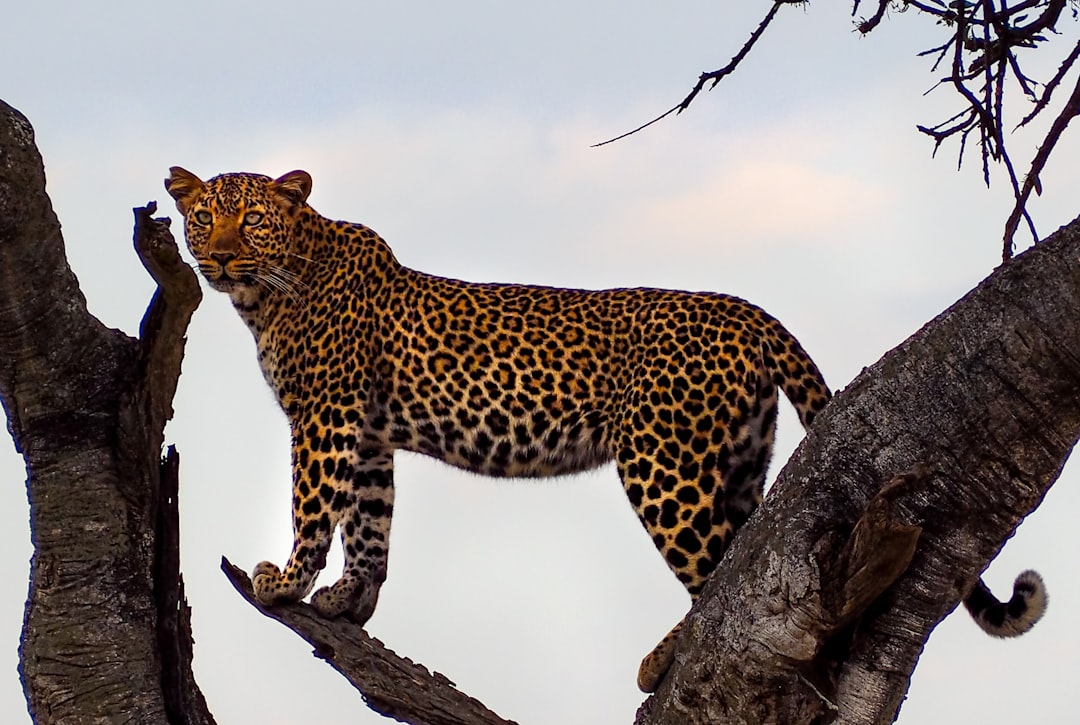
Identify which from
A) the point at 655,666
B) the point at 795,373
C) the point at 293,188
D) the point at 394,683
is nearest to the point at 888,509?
the point at 655,666

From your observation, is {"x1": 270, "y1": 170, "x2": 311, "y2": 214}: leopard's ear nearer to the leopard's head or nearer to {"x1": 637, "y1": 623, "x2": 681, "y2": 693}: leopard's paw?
the leopard's head

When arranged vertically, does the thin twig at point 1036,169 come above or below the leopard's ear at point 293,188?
below

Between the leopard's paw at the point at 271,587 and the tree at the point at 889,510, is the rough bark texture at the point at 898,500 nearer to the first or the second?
the tree at the point at 889,510

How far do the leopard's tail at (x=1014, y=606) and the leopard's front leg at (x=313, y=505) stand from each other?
3617mm

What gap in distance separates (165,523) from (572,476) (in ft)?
7.38

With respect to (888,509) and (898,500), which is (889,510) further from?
(898,500)

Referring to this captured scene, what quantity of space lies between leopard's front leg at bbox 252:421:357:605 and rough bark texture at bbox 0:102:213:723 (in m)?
1.09

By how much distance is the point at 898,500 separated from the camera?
5336 mm

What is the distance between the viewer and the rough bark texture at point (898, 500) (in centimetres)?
525

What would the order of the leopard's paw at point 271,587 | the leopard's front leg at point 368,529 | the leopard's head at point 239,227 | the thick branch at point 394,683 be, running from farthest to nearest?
the leopard's head at point 239,227 < the leopard's front leg at point 368,529 < the leopard's paw at point 271,587 < the thick branch at point 394,683

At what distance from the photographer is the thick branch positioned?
276 inches

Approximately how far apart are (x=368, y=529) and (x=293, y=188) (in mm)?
2212

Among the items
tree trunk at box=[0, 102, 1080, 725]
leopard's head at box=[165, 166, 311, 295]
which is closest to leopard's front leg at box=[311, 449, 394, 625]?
leopard's head at box=[165, 166, 311, 295]

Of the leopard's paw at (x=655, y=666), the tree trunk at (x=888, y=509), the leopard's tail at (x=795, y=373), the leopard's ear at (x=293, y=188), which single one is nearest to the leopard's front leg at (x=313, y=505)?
the leopard's ear at (x=293, y=188)
